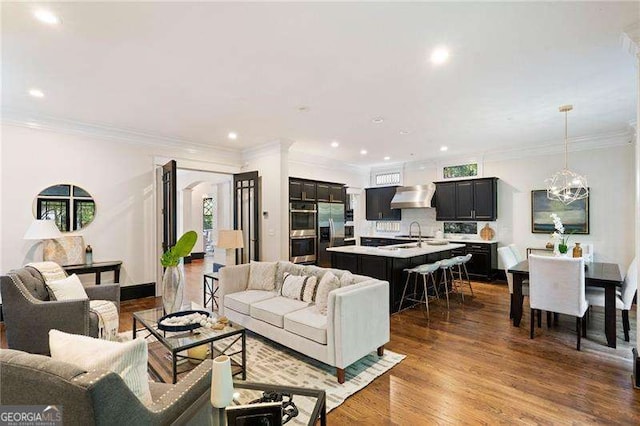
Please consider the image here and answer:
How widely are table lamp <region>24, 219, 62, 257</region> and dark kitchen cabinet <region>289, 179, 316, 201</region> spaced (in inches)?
151

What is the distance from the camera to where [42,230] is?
13.5 ft

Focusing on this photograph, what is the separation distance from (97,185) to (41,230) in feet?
3.65

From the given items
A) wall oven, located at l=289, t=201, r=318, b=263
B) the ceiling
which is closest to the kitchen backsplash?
the ceiling

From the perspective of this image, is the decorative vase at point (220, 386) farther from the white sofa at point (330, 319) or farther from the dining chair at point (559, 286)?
the dining chair at point (559, 286)

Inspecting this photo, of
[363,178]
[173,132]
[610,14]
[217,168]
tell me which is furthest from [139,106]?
[363,178]

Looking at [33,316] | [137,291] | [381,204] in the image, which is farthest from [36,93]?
[381,204]

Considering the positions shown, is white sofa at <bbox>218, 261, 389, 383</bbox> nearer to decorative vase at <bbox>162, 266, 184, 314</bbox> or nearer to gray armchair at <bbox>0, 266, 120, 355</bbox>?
decorative vase at <bbox>162, 266, 184, 314</bbox>

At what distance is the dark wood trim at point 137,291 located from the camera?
5.21 meters

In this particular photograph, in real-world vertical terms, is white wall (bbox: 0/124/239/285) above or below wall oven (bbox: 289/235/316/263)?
above

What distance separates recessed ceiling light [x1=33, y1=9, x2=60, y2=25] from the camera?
2184mm

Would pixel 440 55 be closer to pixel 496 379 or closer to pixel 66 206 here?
pixel 496 379

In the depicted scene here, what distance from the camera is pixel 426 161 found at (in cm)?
807

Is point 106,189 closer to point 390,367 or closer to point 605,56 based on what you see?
point 390,367

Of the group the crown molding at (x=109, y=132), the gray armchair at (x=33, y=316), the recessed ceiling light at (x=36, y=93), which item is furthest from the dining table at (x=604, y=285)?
the recessed ceiling light at (x=36, y=93)
